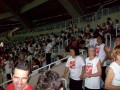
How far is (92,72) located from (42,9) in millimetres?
25556

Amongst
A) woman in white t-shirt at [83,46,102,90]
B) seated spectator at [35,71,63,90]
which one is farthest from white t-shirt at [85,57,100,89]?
seated spectator at [35,71,63,90]

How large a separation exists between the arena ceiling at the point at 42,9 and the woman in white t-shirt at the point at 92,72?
16.6 meters

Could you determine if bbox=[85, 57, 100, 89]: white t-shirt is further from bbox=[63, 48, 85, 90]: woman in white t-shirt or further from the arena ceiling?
the arena ceiling

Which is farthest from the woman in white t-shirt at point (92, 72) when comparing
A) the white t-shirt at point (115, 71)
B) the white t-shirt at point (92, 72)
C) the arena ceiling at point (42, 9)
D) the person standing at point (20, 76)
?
the arena ceiling at point (42, 9)

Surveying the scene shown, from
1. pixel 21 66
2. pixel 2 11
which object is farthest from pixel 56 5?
pixel 21 66

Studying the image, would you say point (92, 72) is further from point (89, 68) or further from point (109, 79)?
point (109, 79)

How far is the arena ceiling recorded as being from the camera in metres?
22.8

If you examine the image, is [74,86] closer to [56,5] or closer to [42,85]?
[42,85]

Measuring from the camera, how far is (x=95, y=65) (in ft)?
16.2

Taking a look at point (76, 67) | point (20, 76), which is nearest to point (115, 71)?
point (20, 76)

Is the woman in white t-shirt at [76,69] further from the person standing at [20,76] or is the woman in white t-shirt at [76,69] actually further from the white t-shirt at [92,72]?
the person standing at [20,76]

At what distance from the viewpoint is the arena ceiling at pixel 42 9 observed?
75.0 feet

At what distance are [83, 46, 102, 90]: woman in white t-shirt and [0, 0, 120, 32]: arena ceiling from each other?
16.6 metres

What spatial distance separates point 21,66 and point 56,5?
2524 cm
